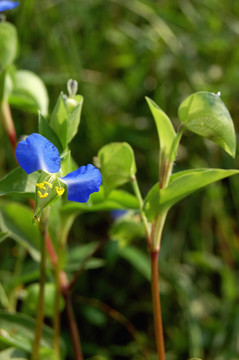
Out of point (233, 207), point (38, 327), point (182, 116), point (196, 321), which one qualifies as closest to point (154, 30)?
point (233, 207)

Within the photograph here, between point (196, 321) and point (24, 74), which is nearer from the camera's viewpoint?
point (24, 74)

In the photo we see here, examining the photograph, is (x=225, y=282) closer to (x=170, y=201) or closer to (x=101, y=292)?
(x=101, y=292)

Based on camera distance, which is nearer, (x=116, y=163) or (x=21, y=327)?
(x=116, y=163)

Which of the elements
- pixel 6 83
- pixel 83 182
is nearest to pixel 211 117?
pixel 83 182

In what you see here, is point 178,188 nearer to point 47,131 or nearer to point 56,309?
point 47,131

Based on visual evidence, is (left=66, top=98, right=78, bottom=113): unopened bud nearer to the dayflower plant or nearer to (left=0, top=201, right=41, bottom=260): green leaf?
the dayflower plant

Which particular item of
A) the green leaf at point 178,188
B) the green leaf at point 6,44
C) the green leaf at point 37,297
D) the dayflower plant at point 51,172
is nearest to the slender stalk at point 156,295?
the green leaf at point 178,188
